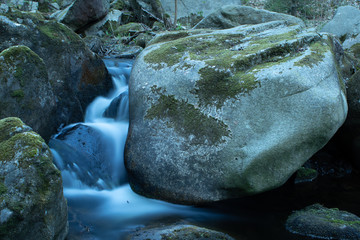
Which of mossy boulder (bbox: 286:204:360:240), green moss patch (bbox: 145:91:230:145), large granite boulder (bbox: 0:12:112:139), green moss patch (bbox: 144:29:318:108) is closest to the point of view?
mossy boulder (bbox: 286:204:360:240)

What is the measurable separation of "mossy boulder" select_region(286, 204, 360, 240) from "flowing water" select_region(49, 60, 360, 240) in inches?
6.7

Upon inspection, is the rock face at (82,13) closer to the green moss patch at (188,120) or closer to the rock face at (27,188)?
the green moss patch at (188,120)

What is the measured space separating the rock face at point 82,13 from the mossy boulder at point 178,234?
10.2 metres

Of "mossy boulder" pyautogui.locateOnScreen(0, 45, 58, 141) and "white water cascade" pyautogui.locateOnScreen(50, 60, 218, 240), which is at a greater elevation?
"mossy boulder" pyautogui.locateOnScreen(0, 45, 58, 141)

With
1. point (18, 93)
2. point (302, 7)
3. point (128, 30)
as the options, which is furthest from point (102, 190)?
point (302, 7)

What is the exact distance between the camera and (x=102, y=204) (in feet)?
14.4

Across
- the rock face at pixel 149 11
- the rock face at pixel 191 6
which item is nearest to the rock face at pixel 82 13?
the rock face at pixel 149 11

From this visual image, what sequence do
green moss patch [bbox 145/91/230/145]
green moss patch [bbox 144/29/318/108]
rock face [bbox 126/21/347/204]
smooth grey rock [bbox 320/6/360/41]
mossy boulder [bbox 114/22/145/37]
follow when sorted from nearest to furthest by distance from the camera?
rock face [bbox 126/21/347/204], green moss patch [bbox 145/91/230/145], green moss patch [bbox 144/29/318/108], smooth grey rock [bbox 320/6/360/41], mossy boulder [bbox 114/22/145/37]

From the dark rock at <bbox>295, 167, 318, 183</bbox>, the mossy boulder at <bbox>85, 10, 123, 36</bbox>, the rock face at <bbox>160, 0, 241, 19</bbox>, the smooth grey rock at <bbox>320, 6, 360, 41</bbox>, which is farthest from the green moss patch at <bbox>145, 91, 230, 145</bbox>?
the rock face at <bbox>160, 0, 241, 19</bbox>

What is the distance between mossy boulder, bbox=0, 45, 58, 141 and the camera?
421 cm

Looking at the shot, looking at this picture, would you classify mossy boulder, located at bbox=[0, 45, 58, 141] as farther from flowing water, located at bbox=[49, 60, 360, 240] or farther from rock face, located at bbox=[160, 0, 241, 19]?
rock face, located at bbox=[160, 0, 241, 19]

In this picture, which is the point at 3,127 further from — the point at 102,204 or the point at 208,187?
the point at 208,187

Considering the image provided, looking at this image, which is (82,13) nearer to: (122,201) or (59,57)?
(59,57)

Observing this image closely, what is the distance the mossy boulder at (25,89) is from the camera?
4.21 metres
